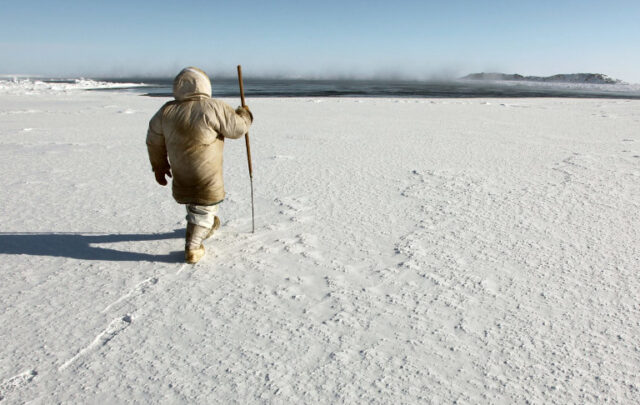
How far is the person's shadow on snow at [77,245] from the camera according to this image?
2.73 meters

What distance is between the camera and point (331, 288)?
91.6 inches

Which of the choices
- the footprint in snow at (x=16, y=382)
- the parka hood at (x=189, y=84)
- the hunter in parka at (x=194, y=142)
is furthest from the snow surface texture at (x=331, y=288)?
the parka hood at (x=189, y=84)

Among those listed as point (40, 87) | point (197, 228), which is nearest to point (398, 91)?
point (40, 87)

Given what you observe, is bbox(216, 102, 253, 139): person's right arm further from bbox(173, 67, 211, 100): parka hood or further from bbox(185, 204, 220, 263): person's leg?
bbox(185, 204, 220, 263): person's leg

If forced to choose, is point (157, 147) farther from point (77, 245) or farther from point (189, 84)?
point (77, 245)

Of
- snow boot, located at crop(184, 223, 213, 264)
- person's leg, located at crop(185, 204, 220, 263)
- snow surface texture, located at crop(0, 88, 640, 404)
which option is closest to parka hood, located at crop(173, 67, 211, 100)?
person's leg, located at crop(185, 204, 220, 263)

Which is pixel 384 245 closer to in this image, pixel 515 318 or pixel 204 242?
pixel 515 318

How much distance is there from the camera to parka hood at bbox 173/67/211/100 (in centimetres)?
247

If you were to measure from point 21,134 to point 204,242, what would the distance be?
6.61 metres

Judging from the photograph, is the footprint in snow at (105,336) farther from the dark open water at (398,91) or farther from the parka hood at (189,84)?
the dark open water at (398,91)

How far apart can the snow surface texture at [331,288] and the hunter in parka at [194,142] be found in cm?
30

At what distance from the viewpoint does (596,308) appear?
2.15m

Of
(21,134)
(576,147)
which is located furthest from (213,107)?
(21,134)

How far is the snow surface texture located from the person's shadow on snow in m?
0.02
